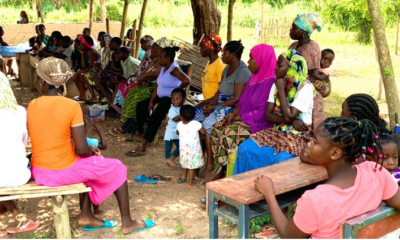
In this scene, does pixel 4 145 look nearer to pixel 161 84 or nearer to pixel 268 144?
pixel 268 144

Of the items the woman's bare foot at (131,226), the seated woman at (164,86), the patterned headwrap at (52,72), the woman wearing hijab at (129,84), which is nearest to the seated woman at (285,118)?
the woman's bare foot at (131,226)

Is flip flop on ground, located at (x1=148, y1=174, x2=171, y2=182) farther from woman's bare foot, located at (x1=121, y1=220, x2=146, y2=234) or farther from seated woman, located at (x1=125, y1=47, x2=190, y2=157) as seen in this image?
woman's bare foot, located at (x1=121, y1=220, x2=146, y2=234)

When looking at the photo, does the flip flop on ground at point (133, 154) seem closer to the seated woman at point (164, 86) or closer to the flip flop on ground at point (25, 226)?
the seated woman at point (164, 86)

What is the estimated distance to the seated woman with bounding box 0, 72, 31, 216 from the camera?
3242 millimetres

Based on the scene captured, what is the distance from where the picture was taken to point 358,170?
2.32 m

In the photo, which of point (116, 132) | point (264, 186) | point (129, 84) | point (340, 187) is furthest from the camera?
point (129, 84)

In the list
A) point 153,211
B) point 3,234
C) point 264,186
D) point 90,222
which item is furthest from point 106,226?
point 264,186

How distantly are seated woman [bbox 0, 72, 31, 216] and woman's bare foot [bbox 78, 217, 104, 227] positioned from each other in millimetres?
646

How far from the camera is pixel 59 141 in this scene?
337 centimetres

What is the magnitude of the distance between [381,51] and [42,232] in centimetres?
359

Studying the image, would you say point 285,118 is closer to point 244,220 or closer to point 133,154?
point 244,220

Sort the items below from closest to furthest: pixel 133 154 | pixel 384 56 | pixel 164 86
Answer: pixel 384 56
pixel 133 154
pixel 164 86

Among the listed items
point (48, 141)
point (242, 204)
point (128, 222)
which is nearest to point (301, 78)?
point (242, 204)

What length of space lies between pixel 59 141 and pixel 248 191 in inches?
60.8
